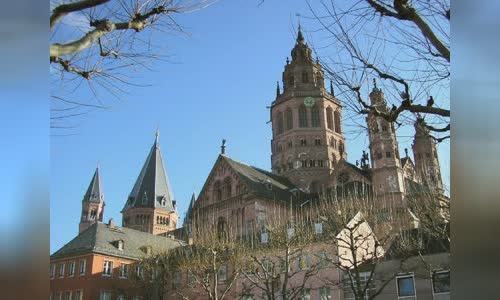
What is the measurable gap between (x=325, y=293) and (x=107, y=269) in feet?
67.2

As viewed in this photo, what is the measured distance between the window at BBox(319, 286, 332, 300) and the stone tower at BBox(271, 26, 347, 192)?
2808cm

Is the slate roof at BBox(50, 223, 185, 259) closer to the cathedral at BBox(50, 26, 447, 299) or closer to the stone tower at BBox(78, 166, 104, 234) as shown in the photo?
the cathedral at BBox(50, 26, 447, 299)

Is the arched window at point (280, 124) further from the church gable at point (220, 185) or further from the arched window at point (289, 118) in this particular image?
the church gable at point (220, 185)

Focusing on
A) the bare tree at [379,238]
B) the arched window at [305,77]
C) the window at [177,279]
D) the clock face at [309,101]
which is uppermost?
the arched window at [305,77]

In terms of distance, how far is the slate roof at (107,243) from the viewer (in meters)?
42.7

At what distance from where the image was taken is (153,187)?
262 feet

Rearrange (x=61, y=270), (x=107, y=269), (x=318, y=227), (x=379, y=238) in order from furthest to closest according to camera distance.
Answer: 1. (x=107, y=269)
2. (x=61, y=270)
3. (x=318, y=227)
4. (x=379, y=238)

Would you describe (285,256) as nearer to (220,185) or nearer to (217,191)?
(220,185)

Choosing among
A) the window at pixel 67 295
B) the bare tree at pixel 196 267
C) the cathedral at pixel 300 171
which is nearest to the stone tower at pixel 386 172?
the cathedral at pixel 300 171

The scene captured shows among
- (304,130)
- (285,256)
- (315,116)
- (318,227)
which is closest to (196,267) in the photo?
(285,256)

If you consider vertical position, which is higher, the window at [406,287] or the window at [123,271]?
the window at [123,271]

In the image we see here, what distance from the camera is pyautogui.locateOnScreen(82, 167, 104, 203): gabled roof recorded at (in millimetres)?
87000

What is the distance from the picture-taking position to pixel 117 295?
1585 inches

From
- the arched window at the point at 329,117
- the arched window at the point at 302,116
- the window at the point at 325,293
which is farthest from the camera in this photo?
the arched window at the point at 329,117
